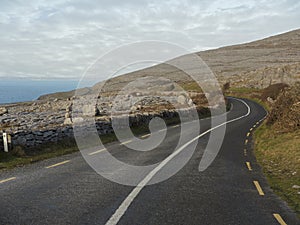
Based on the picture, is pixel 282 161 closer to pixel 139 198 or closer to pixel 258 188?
pixel 258 188

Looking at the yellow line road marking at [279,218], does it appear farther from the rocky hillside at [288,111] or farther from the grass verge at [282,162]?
the rocky hillside at [288,111]

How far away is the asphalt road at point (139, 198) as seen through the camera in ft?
20.4

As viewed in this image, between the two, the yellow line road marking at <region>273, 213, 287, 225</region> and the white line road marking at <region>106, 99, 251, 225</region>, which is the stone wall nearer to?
the white line road marking at <region>106, 99, 251, 225</region>

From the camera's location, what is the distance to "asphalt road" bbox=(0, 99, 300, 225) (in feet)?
20.4

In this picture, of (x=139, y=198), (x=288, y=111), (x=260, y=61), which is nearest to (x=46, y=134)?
(x=139, y=198)

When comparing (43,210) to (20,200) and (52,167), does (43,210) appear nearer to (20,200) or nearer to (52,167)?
(20,200)

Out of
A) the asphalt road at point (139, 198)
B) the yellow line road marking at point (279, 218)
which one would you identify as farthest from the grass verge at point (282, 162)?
the yellow line road marking at point (279, 218)

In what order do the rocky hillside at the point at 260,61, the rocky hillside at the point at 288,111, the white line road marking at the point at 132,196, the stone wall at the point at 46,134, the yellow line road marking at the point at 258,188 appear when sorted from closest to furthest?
the white line road marking at the point at 132,196, the yellow line road marking at the point at 258,188, the stone wall at the point at 46,134, the rocky hillside at the point at 288,111, the rocky hillside at the point at 260,61

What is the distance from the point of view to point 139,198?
7434 millimetres

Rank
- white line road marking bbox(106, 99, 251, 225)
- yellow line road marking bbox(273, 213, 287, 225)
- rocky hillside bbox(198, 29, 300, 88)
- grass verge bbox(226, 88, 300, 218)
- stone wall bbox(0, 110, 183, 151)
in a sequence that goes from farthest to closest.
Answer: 1. rocky hillside bbox(198, 29, 300, 88)
2. stone wall bbox(0, 110, 183, 151)
3. grass verge bbox(226, 88, 300, 218)
4. yellow line road marking bbox(273, 213, 287, 225)
5. white line road marking bbox(106, 99, 251, 225)

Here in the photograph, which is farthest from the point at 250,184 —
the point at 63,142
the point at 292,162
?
the point at 63,142

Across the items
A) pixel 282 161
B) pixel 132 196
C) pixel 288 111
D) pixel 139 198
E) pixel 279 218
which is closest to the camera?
pixel 279 218

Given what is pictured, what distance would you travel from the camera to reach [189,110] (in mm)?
34531

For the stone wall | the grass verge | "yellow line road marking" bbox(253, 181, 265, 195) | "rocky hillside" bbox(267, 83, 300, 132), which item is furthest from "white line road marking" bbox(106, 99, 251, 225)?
Result: "rocky hillside" bbox(267, 83, 300, 132)
